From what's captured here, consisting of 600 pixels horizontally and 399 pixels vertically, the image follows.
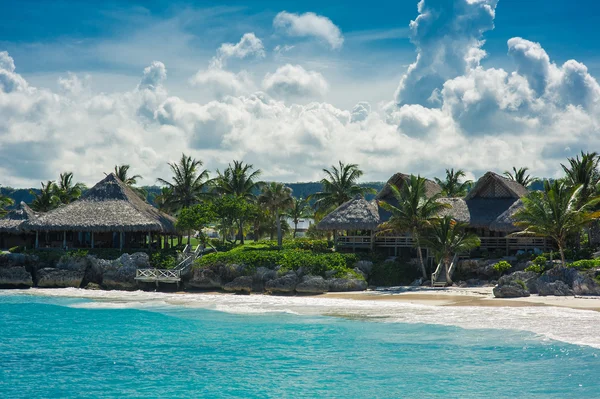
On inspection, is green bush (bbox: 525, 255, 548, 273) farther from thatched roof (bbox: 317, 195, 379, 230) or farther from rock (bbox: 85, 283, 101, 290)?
rock (bbox: 85, 283, 101, 290)

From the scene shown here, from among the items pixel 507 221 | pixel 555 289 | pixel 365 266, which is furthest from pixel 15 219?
pixel 555 289

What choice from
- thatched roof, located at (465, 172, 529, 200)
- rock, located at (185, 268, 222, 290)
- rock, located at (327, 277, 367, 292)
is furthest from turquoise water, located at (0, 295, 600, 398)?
thatched roof, located at (465, 172, 529, 200)

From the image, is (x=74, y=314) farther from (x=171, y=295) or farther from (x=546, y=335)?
(x=546, y=335)

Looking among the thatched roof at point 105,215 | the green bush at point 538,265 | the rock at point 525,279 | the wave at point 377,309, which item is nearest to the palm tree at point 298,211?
the thatched roof at point 105,215

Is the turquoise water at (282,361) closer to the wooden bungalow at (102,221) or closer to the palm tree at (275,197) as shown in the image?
the wooden bungalow at (102,221)

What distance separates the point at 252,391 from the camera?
13.2 m

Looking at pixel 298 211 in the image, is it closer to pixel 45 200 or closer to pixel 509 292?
pixel 45 200

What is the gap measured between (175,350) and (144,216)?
64.6ft

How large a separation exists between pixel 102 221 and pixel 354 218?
1396cm

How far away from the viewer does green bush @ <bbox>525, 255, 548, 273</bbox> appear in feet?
86.9

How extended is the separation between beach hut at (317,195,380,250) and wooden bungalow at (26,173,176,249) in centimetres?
990

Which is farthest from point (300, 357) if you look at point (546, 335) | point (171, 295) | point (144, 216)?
point (144, 216)

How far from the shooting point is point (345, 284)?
29.3 meters

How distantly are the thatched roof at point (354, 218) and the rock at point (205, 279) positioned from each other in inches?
244
